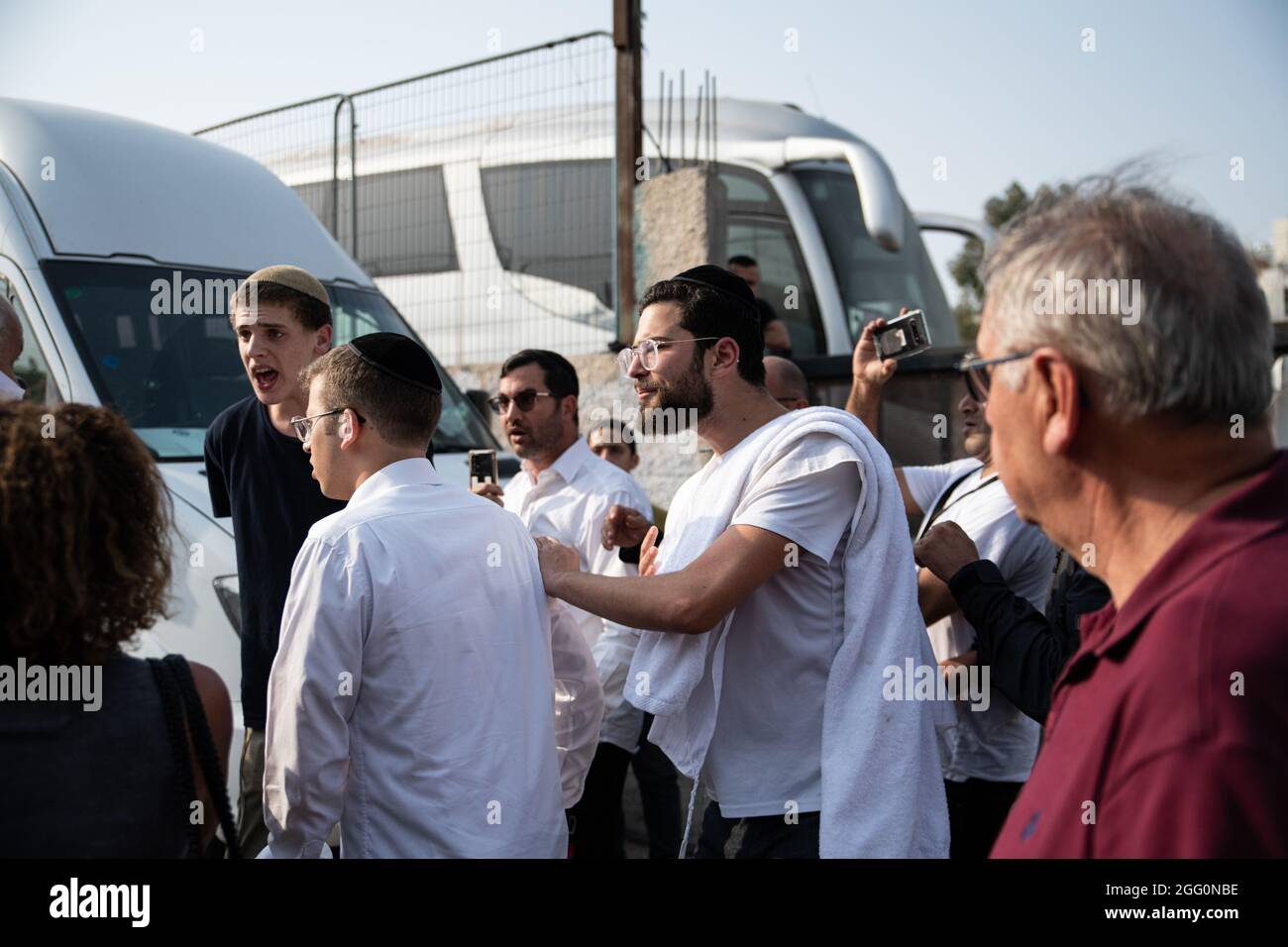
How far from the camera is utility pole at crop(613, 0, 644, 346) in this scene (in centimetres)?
789

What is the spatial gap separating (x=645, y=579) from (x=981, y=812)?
1538 millimetres

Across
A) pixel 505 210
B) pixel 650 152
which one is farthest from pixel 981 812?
pixel 505 210

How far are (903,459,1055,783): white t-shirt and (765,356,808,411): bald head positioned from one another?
756 millimetres

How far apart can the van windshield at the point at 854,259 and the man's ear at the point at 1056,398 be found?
28.3ft

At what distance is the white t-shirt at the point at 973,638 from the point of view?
358cm

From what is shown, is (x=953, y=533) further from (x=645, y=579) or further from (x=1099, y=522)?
(x=1099, y=522)

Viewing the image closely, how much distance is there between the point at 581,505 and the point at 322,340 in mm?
1367

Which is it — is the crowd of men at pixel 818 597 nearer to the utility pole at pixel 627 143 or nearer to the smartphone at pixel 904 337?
the smartphone at pixel 904 337

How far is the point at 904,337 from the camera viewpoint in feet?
12.1

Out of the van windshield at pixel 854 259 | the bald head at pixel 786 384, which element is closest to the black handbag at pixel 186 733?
the bald head at pixel 786 384
